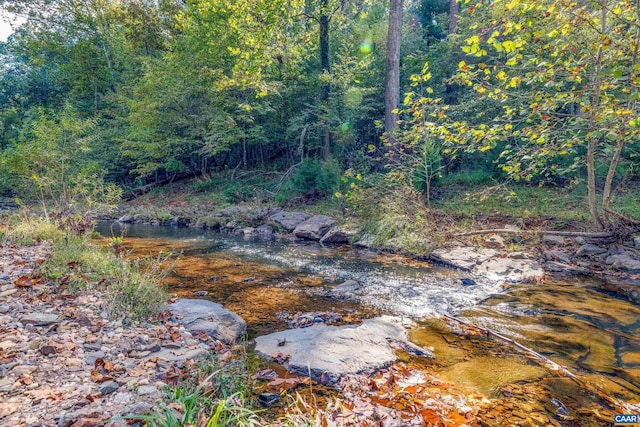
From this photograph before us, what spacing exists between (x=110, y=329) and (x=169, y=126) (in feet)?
54.2

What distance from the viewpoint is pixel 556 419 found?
2574mm

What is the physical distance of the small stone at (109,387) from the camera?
2.35 m

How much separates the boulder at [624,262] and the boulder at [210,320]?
6258 mm

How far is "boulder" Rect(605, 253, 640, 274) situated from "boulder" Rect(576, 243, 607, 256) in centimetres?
25

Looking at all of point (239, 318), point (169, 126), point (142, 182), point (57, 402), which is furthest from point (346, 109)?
point (142, 182)

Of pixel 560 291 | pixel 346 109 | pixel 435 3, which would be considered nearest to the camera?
pixel 560 291

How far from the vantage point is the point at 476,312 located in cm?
464

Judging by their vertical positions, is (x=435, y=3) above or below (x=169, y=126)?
above

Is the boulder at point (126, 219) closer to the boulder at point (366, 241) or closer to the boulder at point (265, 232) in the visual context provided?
the boulder at point (265, 232)

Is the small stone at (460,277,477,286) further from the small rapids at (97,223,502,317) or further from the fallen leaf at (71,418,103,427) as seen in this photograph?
the fallen leaf at (71,418,103,427)

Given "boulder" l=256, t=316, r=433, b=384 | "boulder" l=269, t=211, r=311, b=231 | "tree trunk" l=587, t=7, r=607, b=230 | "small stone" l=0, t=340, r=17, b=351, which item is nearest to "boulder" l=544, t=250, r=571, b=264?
"tree trunk" l=587, t=7, r=607, b=230

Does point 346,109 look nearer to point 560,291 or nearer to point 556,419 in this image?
point 560,291

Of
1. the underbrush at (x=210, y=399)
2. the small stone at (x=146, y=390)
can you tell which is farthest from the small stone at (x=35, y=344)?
the underbrush at (x=210, y=399)

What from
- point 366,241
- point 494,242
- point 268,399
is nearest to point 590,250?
point 494,242
